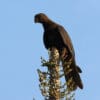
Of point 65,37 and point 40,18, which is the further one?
point 65,37

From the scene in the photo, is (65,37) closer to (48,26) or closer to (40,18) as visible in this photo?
(48,26)

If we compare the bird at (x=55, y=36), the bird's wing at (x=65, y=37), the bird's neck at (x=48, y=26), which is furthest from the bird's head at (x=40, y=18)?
the bird's wing at (x=65, y=37)

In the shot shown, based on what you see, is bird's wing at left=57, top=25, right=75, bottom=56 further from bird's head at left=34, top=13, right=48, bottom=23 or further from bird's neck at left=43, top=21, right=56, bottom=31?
bird's head at left=34, top=13, right=48, bottom=23

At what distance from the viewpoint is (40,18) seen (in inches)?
412

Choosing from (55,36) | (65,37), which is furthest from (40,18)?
(65,37)

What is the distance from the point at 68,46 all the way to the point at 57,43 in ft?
1.38

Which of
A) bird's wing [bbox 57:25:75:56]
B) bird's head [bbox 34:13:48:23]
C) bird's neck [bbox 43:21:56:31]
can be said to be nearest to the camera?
bird's head [bbox 34:13:48:23]

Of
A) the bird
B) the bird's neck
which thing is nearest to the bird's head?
the bird

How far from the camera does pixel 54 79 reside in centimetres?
689

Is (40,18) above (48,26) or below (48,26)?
above

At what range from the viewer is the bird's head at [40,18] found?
33.2 feet

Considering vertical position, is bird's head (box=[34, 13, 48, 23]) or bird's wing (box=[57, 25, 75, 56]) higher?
bird's head (box=[34, 13, 48, 23])

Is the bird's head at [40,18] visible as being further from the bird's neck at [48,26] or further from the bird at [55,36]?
the bird's neck at [48,26]

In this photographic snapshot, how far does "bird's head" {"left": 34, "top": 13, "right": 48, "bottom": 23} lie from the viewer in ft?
33.2
